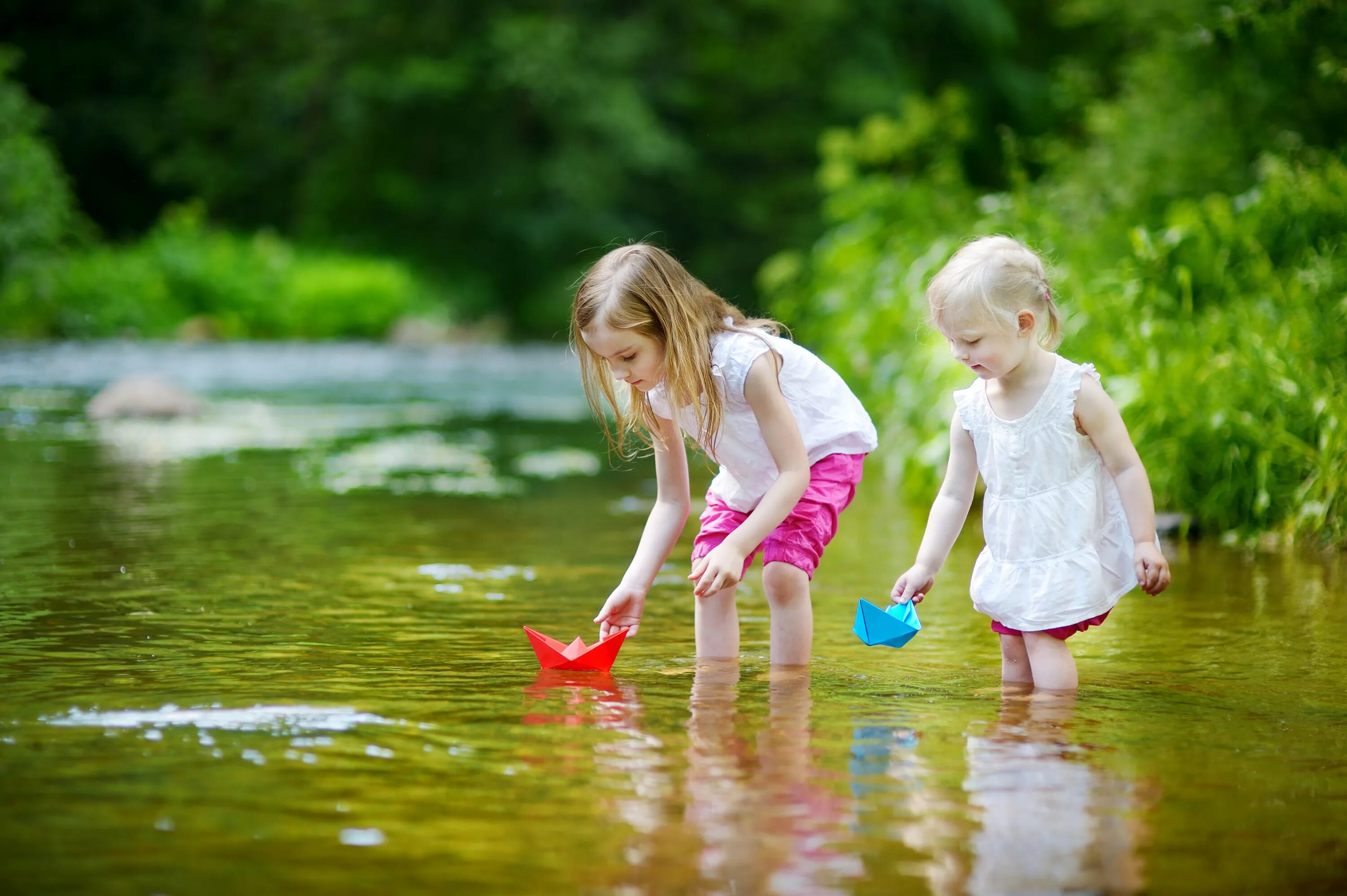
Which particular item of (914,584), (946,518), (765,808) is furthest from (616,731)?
(946,518)

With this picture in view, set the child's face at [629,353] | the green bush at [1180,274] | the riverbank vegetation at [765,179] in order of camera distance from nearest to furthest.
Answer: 1. the child's face at [629,353]
2. the green bush at [1180,274]
3. the riverbank vegetation at [765,179]

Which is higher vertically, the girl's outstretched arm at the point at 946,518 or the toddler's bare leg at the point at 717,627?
the girl's outstretched arm at the point at 946,518

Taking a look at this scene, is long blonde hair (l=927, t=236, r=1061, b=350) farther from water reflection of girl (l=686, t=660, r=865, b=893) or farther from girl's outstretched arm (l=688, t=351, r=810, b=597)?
water reflection of girl (l=686, t=660, r=865, b=893)

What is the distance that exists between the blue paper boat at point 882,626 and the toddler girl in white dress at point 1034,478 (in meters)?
0.05

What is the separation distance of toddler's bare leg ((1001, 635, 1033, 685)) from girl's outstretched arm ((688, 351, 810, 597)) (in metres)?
0.58

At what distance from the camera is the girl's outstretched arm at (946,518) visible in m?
3.44

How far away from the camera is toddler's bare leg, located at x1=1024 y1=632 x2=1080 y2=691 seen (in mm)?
3391

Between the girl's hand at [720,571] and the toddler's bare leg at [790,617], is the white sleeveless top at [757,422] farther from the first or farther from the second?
the girl's hand at [720,571]

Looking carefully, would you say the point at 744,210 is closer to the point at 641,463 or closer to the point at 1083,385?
the point at 641,463

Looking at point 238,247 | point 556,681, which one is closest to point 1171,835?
point 556,681

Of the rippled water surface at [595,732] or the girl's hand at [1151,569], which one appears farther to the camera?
the girl's hand at [1151,569]

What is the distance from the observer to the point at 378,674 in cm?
351

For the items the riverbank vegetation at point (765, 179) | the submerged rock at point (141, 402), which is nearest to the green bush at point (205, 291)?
the riverbank vegetation at point (765, 179)

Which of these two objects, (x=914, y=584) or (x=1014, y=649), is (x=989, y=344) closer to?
(x=914, y=584)
